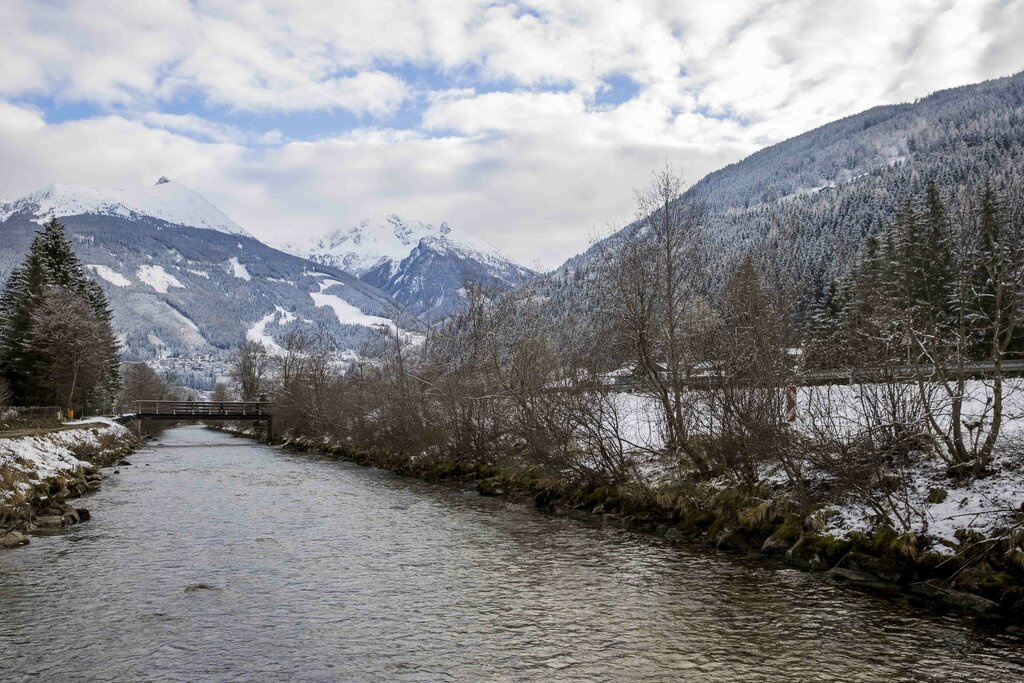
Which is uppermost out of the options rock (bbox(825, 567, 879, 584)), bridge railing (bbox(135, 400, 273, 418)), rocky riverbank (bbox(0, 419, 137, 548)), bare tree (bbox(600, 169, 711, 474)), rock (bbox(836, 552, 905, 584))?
bare tree (bbox(600, 169, 711, 474))

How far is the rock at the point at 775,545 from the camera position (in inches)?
746

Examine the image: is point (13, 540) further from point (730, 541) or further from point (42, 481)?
point (730, 541)

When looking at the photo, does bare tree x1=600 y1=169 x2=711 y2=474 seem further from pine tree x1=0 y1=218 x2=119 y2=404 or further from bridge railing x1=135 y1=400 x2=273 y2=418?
bridge railing x1=135 y1=400 x2=273 y2=418

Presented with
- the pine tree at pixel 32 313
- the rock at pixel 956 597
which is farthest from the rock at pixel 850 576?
the pine tree at pixel 32 313

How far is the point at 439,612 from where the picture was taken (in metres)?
14.3

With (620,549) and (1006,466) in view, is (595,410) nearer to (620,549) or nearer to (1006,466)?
(620,549)

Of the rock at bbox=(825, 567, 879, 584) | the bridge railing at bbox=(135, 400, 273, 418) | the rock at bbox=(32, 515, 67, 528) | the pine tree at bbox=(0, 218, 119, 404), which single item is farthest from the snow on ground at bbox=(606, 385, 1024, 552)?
the bridge railing at bbox=(135, 400, 273, 418)

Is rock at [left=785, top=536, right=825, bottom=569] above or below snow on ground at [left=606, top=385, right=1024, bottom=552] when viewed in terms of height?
below

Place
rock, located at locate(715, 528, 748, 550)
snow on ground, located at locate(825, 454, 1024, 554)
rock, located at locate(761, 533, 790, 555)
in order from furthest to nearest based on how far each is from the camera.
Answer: rock, located at locate(715, 528, 748, 550)
rock, located at locate(761, 533, 790, 555)
snow on ground, located at locate(825, 454, 1024, 554)

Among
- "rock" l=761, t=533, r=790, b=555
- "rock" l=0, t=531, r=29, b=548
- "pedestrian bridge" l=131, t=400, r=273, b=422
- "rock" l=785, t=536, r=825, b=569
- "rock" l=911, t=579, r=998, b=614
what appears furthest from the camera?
"pedestrian bridge" l=131, t=400, r=273, b=422

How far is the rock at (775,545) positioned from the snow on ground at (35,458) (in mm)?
22066

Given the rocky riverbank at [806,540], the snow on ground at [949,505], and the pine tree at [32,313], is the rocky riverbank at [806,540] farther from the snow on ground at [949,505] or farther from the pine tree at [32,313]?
the pine tree at [32,313]

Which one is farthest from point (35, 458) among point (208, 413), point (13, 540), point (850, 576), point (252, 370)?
point (252, 370)

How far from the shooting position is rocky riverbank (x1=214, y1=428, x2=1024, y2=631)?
47.1 ft
